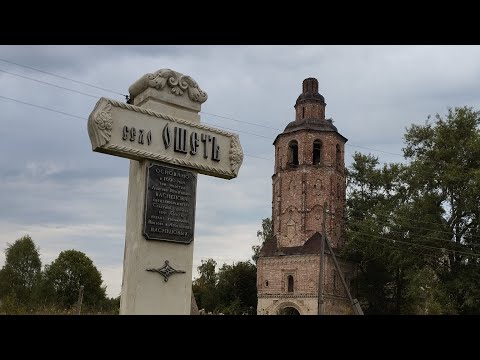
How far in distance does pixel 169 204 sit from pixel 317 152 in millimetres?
38806

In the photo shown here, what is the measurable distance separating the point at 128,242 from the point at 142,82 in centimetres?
210

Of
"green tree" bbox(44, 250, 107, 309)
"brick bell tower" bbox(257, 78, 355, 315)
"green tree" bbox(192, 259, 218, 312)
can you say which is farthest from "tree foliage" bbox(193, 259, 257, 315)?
"green tree" bbox(44, 250, 107, 309)

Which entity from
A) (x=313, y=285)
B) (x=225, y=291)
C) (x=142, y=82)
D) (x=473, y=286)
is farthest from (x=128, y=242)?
(x=225, y=291)

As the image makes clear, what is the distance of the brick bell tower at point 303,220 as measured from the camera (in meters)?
41.6

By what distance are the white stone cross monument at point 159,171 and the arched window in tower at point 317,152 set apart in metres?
37.5

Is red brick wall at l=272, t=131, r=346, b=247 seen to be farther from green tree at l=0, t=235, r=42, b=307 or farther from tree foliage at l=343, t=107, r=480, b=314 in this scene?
green tree at l=0, t=235, r=42, b=307

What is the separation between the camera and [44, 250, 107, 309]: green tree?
49.0 metres

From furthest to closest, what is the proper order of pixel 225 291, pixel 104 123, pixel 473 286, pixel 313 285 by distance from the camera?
pixel 225 291
pixel 313 285
pixel 473 286
pixel 104 123

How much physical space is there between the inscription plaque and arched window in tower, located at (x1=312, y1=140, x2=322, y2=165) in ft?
124

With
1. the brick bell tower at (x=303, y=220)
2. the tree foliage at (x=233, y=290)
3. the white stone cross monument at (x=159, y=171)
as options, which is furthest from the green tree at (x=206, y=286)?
the white stone cross monument at (x=159, y=171)

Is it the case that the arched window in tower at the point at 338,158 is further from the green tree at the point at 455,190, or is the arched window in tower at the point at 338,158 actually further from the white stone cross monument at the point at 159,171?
the white stone cross monument at the point at 159,171
